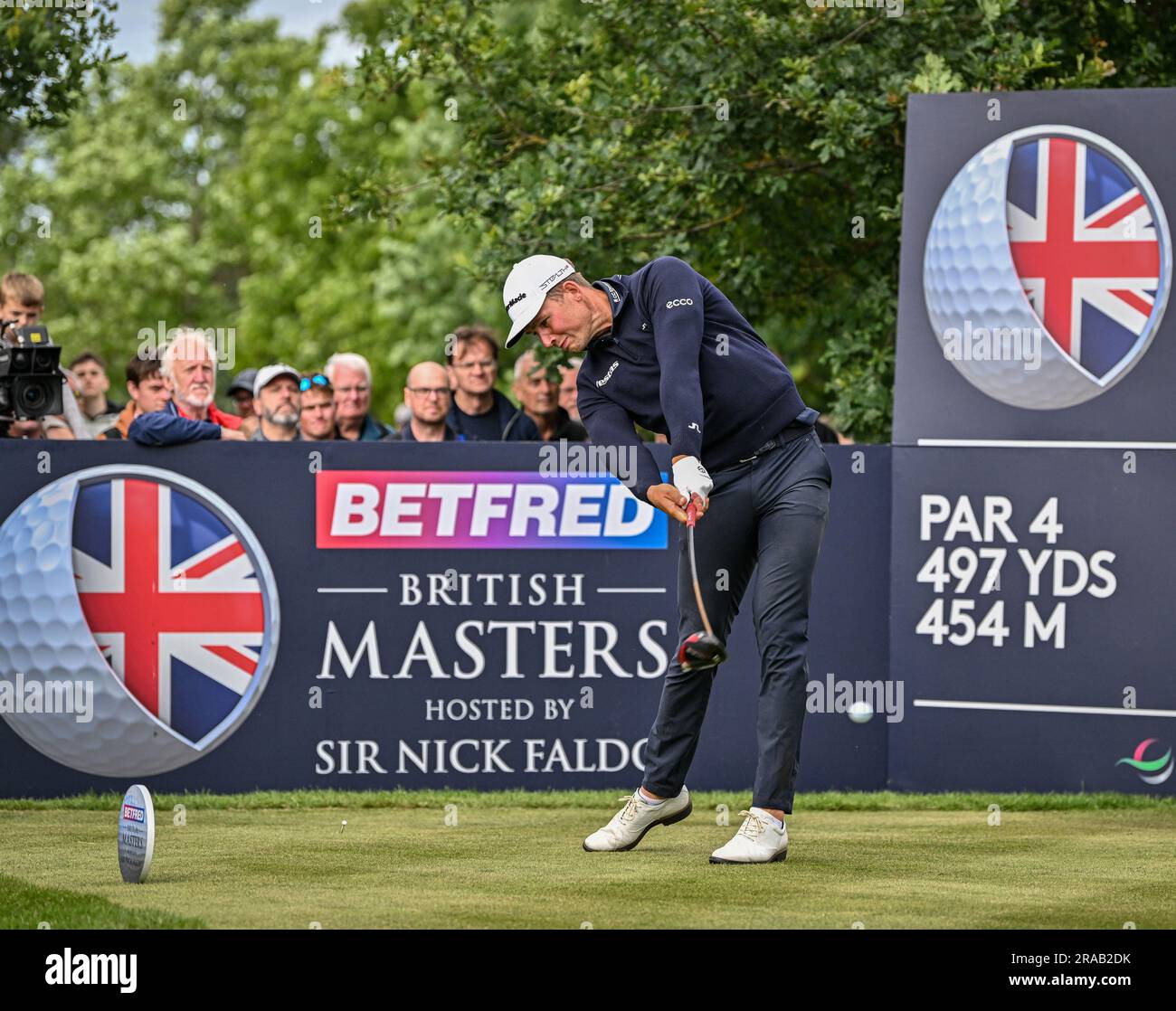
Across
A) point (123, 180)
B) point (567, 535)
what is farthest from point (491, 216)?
point (123, 180)

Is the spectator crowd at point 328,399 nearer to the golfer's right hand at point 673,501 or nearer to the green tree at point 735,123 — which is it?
the green tree at point 735,123

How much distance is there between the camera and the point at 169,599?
8617 mm

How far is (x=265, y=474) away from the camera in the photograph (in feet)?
28.7

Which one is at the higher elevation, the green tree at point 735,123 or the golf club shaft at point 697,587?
the green tree at point 735,123

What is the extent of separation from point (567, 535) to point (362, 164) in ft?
19.3

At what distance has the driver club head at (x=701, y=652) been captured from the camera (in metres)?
6.32

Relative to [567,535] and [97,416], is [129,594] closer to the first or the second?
[567,535]

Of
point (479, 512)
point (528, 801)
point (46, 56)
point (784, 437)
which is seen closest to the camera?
point (784, 437)

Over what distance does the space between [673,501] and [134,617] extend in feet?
11.1

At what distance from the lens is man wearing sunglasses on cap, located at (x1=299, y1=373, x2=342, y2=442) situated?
9609 mm

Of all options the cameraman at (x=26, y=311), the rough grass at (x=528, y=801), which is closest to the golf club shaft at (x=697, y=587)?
the rough grass at (x=528, y=801)

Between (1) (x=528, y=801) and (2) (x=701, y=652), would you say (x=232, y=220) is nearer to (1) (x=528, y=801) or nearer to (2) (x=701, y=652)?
(1) (x=528, y=801)

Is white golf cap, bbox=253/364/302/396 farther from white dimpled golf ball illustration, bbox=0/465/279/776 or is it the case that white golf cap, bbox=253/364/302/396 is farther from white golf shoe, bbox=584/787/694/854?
white golf shoe, bbox=584/787/694/854

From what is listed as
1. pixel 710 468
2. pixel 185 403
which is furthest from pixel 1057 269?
pixel 185 403
